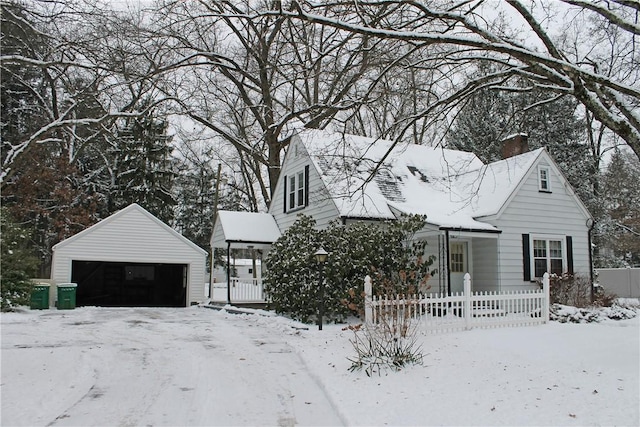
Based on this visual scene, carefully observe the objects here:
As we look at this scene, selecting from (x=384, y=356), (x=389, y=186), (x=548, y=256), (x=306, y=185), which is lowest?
(x=384, y=356)

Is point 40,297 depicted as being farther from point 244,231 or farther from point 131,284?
point 131,284

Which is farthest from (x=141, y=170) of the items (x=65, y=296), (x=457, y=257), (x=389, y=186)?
(x=457, y=257)

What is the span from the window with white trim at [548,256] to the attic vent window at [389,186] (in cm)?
481

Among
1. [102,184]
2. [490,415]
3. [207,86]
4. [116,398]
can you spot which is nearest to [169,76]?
[207,86]

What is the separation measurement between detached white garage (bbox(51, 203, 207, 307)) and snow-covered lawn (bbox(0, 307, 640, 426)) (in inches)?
344

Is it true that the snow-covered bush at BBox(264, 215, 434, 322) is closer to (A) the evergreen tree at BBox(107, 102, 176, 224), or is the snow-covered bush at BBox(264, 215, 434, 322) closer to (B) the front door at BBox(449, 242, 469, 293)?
(B) the front door at BBox(449, 242, 469, 293)

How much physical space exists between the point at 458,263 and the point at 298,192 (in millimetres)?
6437

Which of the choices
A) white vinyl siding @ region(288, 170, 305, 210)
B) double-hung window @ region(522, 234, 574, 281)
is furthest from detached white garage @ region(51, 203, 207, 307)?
double-hung window @ region(522, 234, 574, 281)

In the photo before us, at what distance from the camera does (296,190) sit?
20.1 m

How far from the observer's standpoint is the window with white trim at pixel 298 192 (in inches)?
779

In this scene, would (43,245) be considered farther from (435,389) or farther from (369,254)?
(435,389)

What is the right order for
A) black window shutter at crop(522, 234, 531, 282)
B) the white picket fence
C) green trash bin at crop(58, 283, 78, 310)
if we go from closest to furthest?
1. the white picket fence
2. black window shutter at crop(522, 234, 531, 282)
3. green trash bin at crop(58, 283, 78, 310)

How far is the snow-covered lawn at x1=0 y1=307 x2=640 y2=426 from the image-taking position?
5566 mm

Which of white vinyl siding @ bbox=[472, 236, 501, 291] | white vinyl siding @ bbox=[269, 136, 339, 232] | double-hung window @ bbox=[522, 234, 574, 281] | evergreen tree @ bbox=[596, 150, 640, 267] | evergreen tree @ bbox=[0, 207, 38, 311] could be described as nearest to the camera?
evergreen tree @ bbox=[0, 207, 38, 311]
